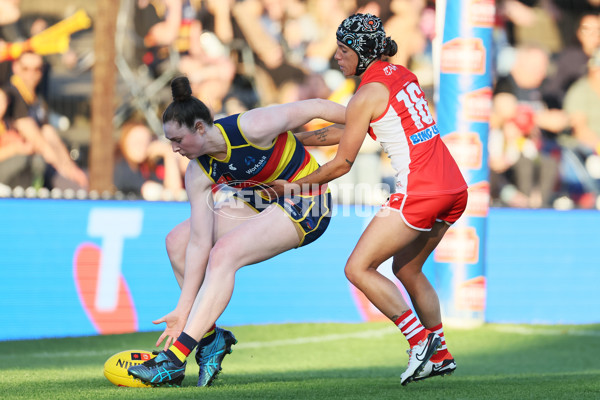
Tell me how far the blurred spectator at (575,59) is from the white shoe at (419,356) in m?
6.92

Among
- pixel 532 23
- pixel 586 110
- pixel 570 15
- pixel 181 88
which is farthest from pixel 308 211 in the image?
pixel 570 15

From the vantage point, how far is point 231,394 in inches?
180

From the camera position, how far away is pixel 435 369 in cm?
496

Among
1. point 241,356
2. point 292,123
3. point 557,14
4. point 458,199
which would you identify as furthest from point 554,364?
point 557,14

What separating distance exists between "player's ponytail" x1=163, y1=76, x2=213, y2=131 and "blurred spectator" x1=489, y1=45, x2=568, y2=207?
6185mm

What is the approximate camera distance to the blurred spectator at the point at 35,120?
9.48 m

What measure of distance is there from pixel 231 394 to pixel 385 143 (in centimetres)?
155

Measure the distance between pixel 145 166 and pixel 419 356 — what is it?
5.55 m

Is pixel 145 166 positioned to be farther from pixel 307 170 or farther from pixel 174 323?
A: pixel 174 323

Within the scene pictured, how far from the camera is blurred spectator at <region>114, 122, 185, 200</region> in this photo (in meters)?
9.62

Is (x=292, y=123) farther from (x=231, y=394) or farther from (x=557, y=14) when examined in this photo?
(x=557, y=14)

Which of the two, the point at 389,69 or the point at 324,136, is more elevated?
the point at 389,69

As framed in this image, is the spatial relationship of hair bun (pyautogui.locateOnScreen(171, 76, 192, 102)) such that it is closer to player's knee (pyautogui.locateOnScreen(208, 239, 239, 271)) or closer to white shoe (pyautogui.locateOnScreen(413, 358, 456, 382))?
player's knee (pyautogui.locateOnScreen(208, 239, 239, 271))

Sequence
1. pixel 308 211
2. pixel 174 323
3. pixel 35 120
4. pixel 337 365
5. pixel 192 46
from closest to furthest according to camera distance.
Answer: pixel 174 323, pixel 308 211, pixel 337 365, pixel 35 120, pixel 192 46
